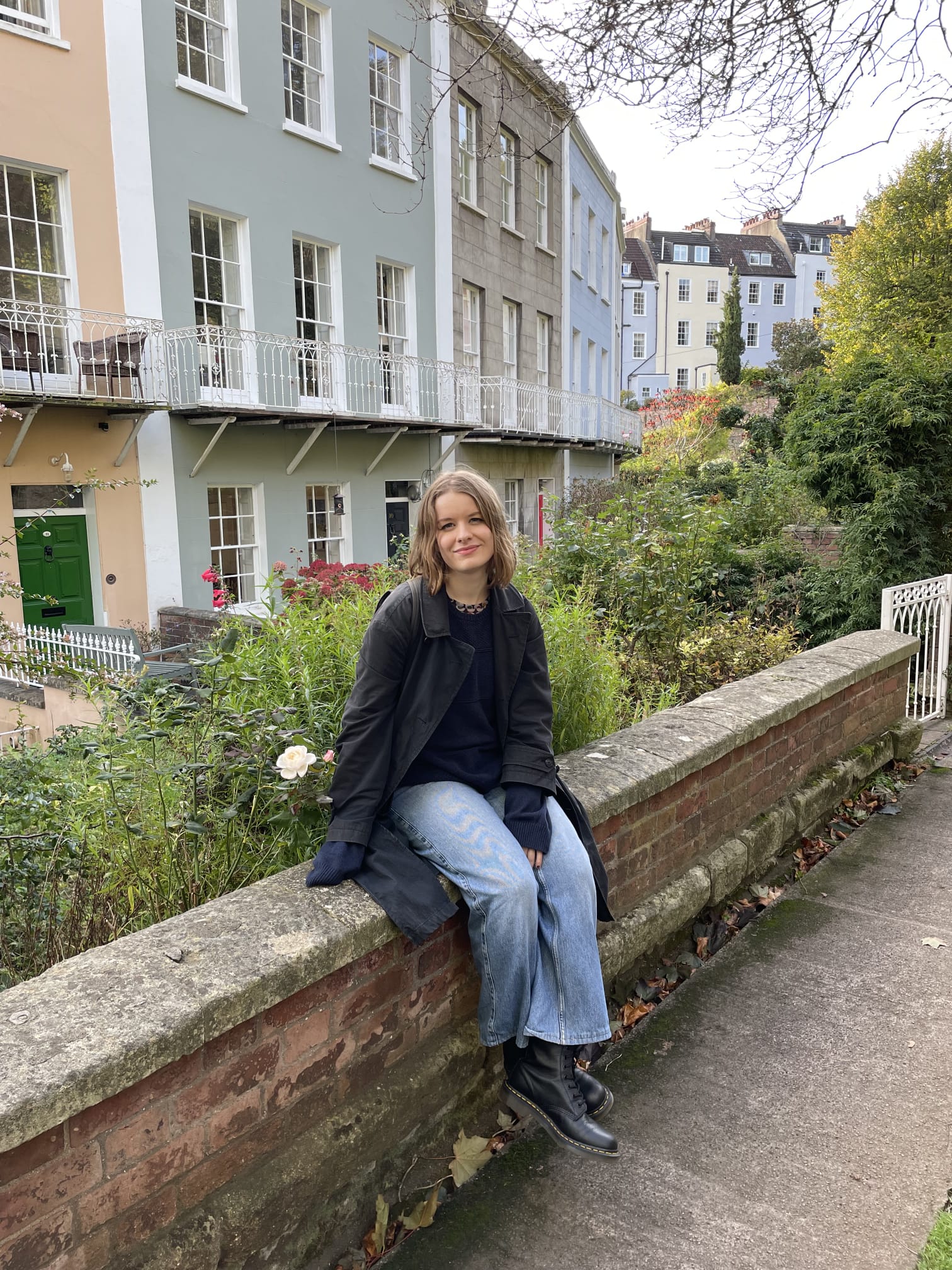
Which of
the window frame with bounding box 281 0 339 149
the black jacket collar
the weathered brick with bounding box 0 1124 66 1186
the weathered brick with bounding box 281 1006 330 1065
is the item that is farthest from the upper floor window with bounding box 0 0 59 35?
the weathered brick with bounding box 0 1124 66 1186

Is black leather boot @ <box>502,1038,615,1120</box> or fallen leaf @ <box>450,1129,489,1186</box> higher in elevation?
black leather boot @ <box>502,1038,615,1120</box>

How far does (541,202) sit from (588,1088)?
22.2 meters

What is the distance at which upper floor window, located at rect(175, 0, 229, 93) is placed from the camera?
39.3 feet

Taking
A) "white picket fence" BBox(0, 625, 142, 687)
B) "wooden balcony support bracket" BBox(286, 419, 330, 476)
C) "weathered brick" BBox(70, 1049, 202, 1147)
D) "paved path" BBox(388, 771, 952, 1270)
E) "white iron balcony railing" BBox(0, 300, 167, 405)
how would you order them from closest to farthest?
"weathered brick" BBox(70, 1049, 202, 1147), "paved path" BBox(388, 771, 952, 1270), "white picket fence" BBox(0, 625, 142, 687), "white iron balcony railing" BBox(0, 300, 167, 405), "wooden balcony support bracket" BBox(286, 419, 330, 476)

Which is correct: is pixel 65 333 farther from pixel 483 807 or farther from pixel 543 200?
pixel 543 200

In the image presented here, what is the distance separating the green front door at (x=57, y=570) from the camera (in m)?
10.8

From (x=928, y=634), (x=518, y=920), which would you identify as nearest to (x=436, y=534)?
(x=518, y=920)

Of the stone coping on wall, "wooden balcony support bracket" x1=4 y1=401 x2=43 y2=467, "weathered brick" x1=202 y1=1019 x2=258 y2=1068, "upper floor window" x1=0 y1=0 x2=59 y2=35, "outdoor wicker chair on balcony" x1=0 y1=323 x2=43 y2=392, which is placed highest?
"upper floor window" x1=0 y1=0 x2=59 y2=35

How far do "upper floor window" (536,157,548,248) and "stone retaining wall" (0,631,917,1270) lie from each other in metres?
20.8

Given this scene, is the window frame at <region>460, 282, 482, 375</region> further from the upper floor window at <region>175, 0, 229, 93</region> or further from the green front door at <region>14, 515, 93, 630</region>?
the green front door at <region>14, 515, 93, 630</region>

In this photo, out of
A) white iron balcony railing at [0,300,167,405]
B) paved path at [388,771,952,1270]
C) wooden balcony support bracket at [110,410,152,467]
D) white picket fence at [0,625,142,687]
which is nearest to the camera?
paved path at [388,771,952,1270]

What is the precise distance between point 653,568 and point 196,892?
378 cm

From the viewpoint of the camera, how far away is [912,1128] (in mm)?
2578

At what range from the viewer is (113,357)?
10953mm
